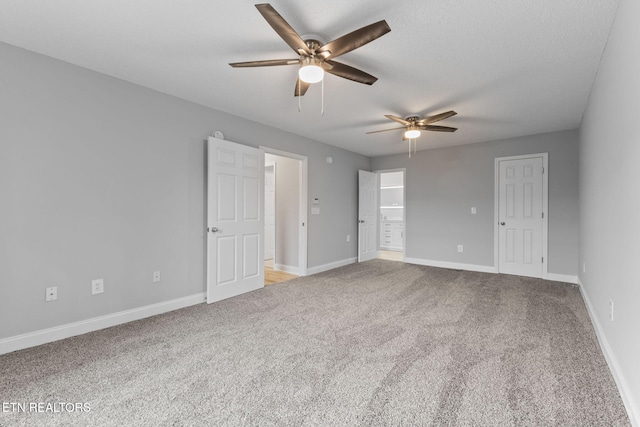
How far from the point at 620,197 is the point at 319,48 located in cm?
215

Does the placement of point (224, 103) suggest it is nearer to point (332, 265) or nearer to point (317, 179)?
point (317, 179)

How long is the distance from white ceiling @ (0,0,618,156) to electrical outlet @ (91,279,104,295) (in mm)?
1973

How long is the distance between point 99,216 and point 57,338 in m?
1.08

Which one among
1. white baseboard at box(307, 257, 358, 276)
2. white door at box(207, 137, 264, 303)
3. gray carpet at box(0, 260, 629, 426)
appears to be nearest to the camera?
gray carpet at box(0, 260, 629, 426)

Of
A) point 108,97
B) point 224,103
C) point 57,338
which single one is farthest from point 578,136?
point 57,338

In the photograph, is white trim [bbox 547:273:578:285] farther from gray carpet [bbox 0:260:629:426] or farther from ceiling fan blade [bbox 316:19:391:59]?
ceiling fan blade [bbox 316:19:391:59]

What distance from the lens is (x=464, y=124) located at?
4.26 m

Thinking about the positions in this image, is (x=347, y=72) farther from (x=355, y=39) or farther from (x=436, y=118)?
(x=436, y=118)

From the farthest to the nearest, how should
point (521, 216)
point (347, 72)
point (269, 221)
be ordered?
point (269, 221)
point (521, 216)
point (347, 72)

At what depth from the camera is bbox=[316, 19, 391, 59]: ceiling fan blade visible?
5.72 feet

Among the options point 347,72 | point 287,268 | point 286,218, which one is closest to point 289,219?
point 286,218

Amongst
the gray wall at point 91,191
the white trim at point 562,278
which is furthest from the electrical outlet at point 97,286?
the white trim at point 562,278

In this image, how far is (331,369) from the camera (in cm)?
204

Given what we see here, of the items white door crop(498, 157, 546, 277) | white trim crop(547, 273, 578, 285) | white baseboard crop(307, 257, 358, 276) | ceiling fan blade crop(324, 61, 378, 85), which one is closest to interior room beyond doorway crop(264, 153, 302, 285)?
white baseboard crop(307, 257, 358, 276)
